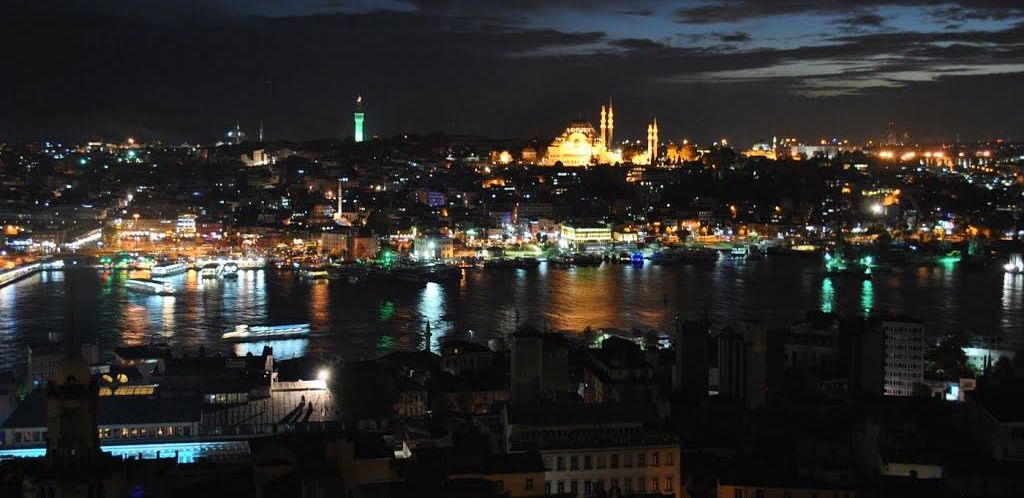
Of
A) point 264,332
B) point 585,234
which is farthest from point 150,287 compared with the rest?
point 585,234

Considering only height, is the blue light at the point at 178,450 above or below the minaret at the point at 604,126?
below

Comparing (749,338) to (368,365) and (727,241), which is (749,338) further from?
(727,241)

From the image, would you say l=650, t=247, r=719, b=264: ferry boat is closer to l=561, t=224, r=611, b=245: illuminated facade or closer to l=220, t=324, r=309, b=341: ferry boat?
l=561, t=224, r=611, b=245: illuminated facade

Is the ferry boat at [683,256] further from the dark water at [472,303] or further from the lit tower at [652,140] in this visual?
the lit tower at [652,140]

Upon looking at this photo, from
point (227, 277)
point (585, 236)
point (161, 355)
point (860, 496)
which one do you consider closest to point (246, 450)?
point (860, 496)

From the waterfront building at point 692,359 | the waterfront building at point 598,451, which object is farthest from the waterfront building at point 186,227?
the waterfront building at point 598,451

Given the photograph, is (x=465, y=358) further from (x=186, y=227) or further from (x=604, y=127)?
(x=604, y=127)

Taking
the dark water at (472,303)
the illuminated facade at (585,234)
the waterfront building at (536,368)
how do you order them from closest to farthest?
the waterfront building at (536,368) → the dark water at (472,303) → the illuminated facade at (585,234)
